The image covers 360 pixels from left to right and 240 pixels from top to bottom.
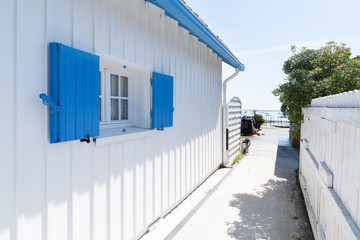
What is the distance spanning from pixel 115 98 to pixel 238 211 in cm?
305

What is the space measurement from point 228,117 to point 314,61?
3.10m

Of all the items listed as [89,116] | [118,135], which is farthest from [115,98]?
[89,116]

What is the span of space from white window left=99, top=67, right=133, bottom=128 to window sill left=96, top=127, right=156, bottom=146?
130 millimetres

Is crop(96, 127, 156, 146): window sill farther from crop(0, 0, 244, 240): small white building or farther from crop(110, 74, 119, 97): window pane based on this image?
crop(110, 74, 119, 97): window pane

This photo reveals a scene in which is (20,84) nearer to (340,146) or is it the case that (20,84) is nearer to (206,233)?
(340,146)

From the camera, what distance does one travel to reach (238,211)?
12.7 feet

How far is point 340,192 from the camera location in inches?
75.3

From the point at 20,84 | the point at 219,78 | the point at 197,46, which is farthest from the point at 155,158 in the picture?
the point at 219,78

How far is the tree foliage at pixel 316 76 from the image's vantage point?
13.4 ft

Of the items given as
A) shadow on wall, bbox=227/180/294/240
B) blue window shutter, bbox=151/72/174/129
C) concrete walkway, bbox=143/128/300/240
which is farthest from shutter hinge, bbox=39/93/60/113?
shadow on wall, bbox=227/180/294/240

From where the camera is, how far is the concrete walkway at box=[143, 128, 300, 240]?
Result: 3.16 m

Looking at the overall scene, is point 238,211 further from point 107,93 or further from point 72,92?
point 72,92

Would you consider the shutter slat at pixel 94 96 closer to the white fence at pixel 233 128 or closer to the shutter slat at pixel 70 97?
the shutter slat at pixel 70 97

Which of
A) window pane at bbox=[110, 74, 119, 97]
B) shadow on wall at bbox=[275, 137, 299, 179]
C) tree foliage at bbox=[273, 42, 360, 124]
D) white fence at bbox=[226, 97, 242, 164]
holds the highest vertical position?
tree foliage at bbox=[273, 42, 360, 124]
